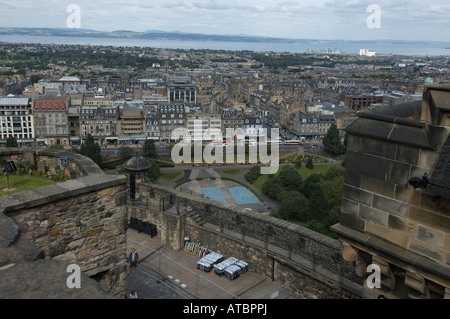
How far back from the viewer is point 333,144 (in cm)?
6172

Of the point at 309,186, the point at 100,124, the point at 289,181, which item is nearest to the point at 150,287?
the point at 309,186

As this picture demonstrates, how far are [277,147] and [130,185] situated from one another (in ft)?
174

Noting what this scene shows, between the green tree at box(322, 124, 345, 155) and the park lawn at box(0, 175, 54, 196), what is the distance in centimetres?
5638

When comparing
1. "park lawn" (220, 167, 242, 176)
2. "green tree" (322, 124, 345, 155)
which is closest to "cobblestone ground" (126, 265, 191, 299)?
"park lawn" (220, 167, 242, 176)

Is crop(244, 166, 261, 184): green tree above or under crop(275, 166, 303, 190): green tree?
under

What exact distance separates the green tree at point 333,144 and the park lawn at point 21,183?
56381 millimetres

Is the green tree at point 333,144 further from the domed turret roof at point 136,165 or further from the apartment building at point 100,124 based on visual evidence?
the domed turret roof at point 136,165

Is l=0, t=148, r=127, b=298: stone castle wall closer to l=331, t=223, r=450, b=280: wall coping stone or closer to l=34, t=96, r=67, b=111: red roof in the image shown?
l=331, t=223, r=450, b=280: wall coping stone

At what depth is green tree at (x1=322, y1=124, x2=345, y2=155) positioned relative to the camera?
201ft

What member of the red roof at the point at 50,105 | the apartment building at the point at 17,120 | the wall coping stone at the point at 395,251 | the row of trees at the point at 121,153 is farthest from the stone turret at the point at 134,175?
the apartment building at the point at 17,120

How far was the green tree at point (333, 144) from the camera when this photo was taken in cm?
6125

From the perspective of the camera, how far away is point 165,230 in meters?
9.88

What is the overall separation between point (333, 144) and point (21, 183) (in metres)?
57.4

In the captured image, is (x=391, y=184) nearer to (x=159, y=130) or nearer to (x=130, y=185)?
(x=130, y=185)
